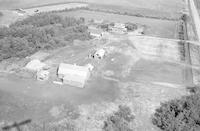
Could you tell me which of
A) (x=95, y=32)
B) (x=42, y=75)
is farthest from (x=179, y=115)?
(x=95, y=32)

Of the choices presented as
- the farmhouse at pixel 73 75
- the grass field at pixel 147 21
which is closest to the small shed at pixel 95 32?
the grass field at pixel 147 21

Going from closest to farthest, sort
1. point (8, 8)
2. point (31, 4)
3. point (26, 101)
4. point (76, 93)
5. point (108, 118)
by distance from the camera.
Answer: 1. point (108, 118)
2. point (26, 101)
3. point (76, 93)
4. point (8, 8)
5. point (31, 4)

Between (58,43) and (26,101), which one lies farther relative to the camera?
(58,43)

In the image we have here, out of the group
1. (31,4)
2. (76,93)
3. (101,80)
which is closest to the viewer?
(76,93)

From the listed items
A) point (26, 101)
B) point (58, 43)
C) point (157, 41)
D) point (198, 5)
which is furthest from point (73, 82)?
point (198, 5)

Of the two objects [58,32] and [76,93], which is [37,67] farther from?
[58,32]

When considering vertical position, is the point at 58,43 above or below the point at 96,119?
above

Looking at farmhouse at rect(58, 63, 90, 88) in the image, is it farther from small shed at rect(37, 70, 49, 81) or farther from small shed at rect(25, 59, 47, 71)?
small shed at rect(25, 59, 47, 71)
